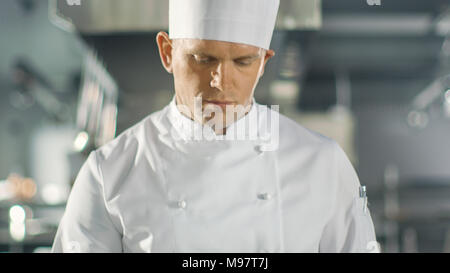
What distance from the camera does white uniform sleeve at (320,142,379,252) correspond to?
658 millimetres

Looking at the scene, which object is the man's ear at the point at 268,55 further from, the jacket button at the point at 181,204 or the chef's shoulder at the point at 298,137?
the jacket button at the point at 181,204

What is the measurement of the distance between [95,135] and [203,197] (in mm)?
436

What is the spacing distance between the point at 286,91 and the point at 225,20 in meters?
0.57

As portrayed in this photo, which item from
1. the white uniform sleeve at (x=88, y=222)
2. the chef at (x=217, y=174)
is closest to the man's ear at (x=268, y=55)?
the chef at (x=217, y=174)

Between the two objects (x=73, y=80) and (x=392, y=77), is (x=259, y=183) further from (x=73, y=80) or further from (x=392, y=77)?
(x=392, y=77)

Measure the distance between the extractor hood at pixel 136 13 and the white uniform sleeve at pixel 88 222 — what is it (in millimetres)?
236

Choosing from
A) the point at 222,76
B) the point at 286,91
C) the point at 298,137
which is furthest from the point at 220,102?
the point at 286,91

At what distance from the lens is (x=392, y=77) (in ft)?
18.5

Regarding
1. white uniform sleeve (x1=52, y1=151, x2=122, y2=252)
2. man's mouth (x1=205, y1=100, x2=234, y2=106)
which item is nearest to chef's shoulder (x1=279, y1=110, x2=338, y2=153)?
man's mouth (x1=205, y1=100, x2=234, y2=106)

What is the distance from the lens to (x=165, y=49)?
674mm

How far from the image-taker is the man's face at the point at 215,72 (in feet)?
2.05

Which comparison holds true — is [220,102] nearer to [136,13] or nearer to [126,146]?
[126,146]

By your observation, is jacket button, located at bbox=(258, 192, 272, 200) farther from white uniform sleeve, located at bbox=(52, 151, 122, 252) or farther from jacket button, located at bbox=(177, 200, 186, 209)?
white uniform sleeve, located at bbox=(52, 151, 122, 252)

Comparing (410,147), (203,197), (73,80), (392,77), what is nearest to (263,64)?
(203,197)
